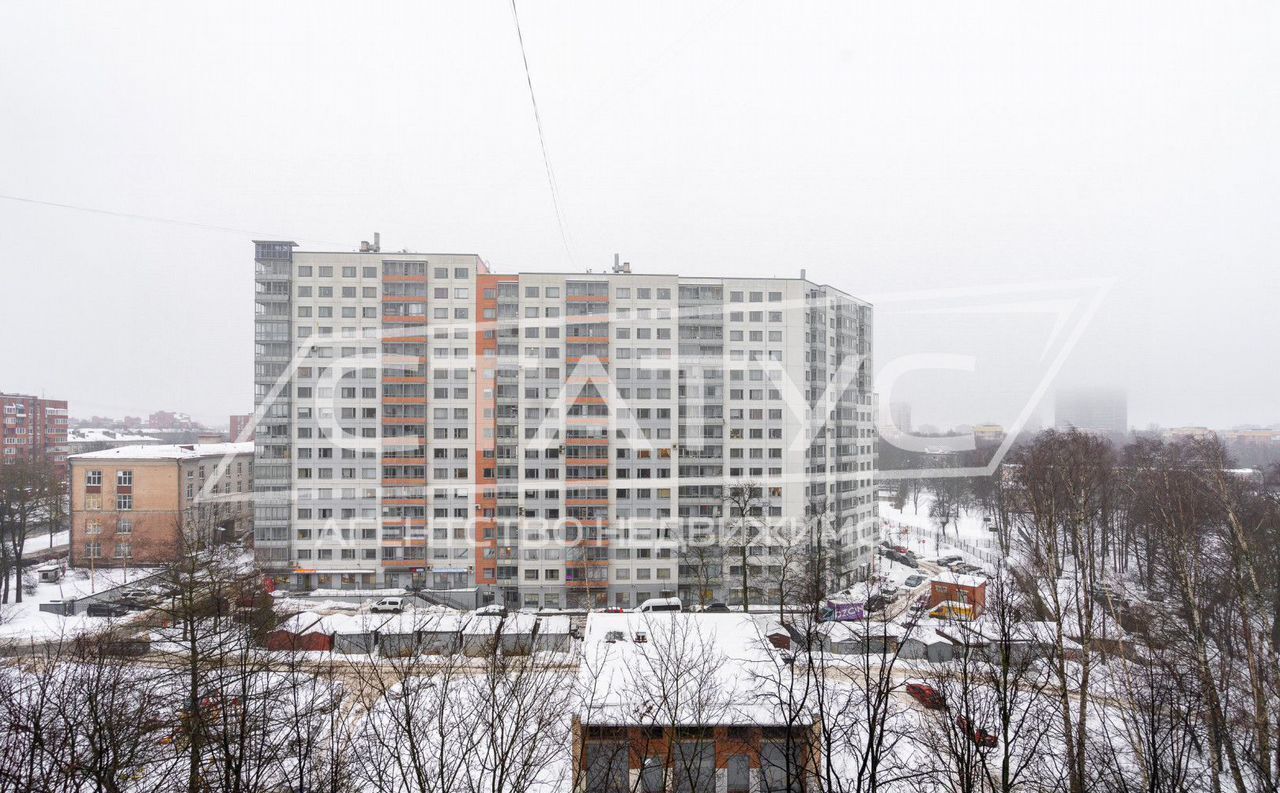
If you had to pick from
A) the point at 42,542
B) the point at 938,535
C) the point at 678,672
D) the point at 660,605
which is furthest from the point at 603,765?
the point at 42,542

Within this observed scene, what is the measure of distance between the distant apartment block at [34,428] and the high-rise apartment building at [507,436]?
15.9 meters

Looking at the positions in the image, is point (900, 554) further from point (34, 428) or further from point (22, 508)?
point (34, 428)

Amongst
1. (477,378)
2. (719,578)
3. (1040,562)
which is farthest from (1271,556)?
(477,378)

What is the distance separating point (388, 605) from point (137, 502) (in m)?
13.2

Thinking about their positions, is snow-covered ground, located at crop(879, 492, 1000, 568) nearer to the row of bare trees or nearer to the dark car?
the dark car

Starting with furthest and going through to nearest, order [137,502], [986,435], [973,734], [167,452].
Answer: [167,452]
[137,502]
[986,435]
[973,734]

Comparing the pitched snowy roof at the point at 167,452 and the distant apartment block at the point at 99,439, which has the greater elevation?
the distant apartment block at the point at 99,439

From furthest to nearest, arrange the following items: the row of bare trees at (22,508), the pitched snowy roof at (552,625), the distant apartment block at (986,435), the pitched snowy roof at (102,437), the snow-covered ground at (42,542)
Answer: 1. the pitched snowy roof at (102,437)
2. the snow-covered ground at (42,542)
3. the distant apartment block at (986,435)
4. the row of bare trees at (22,508)
5. the pitched snowy roof at (552,625)

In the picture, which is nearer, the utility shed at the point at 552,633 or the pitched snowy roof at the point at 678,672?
the pitched snowy roof at the point at 678,672

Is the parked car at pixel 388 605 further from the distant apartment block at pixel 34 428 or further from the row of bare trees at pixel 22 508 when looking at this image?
the distant apartment block at pixel 34 428

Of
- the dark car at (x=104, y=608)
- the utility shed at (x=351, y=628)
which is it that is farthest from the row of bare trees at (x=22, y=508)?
the utility shed at (x=351, y=628)

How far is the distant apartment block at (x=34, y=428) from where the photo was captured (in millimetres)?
24234

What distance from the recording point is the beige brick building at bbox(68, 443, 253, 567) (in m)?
19.2

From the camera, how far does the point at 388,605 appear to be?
15555 millimetres
